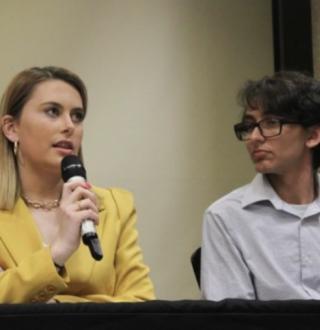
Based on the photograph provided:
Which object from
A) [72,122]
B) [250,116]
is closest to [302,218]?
[250,116]

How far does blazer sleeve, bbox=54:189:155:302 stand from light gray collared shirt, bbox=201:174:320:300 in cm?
16

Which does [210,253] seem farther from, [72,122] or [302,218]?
[72,122]

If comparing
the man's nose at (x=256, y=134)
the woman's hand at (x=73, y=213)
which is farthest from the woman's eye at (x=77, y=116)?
the man's nose at (x=256, y=134)

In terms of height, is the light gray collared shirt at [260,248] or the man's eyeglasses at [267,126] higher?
the man's eyeglasses at [267,126]

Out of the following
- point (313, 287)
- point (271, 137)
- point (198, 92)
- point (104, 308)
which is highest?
point (198, 92)

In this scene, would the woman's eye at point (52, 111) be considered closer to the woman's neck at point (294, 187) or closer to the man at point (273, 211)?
the man at point (273, 211)

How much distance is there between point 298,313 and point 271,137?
798 millimetres

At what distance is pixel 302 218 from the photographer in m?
1.79

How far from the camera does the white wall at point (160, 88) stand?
8.93 ft

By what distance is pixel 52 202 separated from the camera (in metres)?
1.74

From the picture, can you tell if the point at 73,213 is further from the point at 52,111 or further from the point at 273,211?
the point at 273,211

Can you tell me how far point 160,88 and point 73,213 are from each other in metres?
1.53

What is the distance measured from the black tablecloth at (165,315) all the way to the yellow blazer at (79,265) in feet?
1.25

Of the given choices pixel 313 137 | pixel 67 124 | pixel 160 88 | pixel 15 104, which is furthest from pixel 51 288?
pixel 160 88
